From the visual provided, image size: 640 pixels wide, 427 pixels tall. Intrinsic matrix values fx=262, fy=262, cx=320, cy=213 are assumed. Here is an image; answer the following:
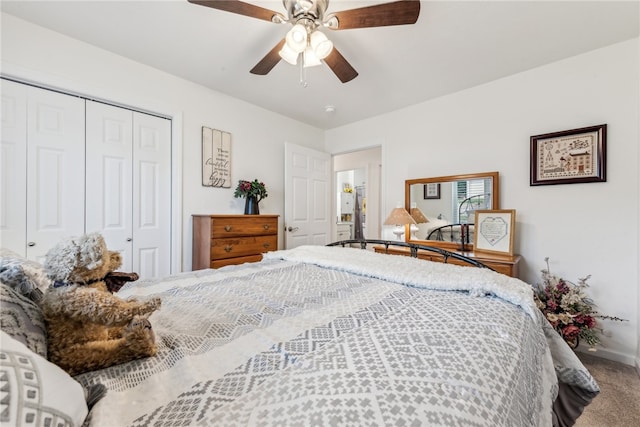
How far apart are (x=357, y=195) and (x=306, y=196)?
11.3 ft

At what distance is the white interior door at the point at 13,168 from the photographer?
181 centimetres

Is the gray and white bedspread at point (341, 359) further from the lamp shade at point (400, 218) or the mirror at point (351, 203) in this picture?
the mirror at point (351, 203)

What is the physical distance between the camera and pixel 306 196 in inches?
147

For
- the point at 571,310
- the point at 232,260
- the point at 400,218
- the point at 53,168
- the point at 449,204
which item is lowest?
the point at 571,310

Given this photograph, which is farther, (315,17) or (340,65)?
(340,65)

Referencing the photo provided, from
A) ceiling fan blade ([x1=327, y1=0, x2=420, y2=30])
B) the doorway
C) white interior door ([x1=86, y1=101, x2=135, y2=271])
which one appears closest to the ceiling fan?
ceiling fan blade ([x1=327, y1=0, x2=420, y2=30])

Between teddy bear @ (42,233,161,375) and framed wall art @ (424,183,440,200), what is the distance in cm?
293

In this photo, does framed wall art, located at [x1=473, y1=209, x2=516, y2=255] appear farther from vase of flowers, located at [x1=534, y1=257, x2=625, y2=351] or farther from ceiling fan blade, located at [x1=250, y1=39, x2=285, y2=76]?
ceiling fan blade, located at [x1=250, y1=39, x2=285, y2=76]

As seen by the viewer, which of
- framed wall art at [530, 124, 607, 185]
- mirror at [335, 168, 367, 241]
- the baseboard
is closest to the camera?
the baseboard

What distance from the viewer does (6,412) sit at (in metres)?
0.31

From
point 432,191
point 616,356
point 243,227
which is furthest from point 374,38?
point 616,356

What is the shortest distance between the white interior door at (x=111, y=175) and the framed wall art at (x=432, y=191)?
3039mm

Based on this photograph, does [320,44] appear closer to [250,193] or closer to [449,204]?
[250,193]

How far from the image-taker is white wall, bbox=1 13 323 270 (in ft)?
6.20
